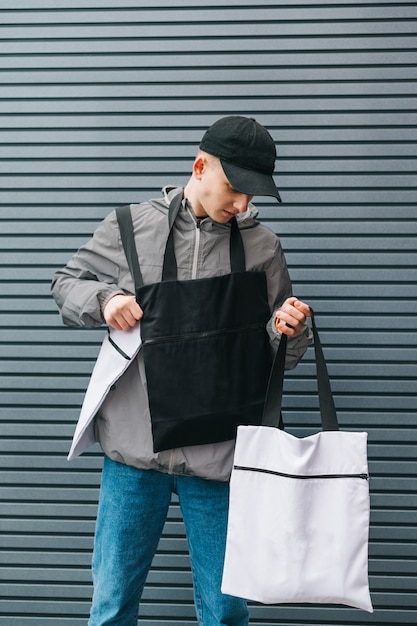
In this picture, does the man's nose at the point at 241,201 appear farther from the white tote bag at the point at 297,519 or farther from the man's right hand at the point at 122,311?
the white tote bag at the point at 297,519

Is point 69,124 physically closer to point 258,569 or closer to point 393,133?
point 393,133

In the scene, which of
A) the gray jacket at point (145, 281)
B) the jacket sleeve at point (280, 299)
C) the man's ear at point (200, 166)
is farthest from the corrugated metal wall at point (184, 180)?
the man's ear at point (200, 166)

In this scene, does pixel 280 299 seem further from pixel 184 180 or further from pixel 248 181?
pixel 184 180

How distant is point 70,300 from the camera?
8.21 feet

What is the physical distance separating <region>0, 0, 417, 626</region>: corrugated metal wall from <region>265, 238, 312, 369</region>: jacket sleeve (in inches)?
29.0

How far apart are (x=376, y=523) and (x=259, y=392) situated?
131 centimetres

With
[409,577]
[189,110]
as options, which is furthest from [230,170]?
[409,577]

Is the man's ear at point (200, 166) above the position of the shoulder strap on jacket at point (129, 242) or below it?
above

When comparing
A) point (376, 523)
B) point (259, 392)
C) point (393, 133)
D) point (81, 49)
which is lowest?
point (376, 523)

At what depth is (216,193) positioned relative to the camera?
2.41m

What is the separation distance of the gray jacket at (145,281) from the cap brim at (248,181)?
245 mm

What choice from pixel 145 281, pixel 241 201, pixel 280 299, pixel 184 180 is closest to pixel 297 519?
pixel 280 299

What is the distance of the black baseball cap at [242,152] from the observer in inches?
92.4

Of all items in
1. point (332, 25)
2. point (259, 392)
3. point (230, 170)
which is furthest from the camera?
point (332, 25)
